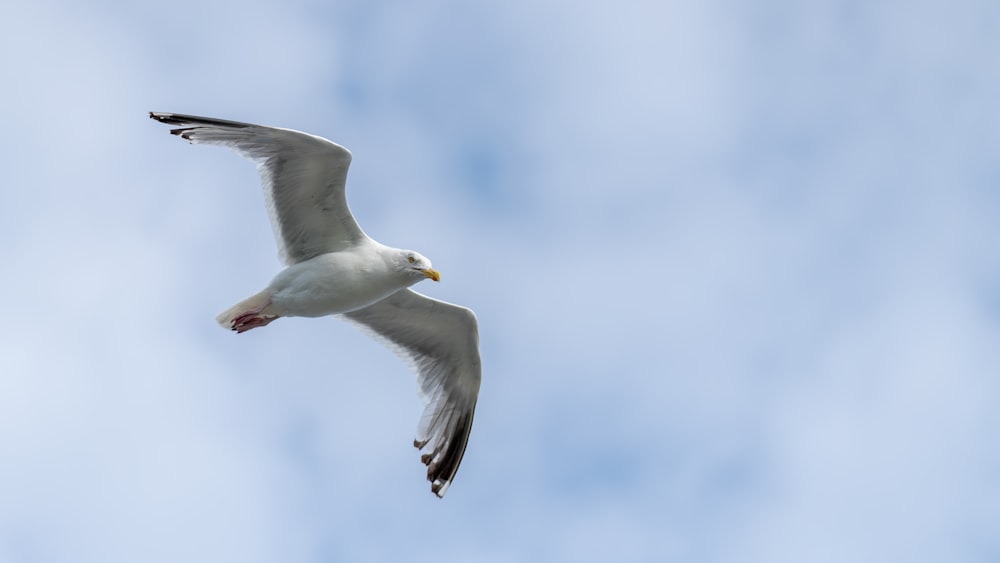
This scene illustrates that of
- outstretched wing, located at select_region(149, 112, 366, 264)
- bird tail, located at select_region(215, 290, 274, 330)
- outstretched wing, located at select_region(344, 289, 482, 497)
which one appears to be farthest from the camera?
outstretched wing, located at select_region(344, 289, 482, 497)

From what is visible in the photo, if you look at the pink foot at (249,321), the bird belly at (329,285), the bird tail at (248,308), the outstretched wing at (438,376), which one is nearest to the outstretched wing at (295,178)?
the bird belly at (329,285)

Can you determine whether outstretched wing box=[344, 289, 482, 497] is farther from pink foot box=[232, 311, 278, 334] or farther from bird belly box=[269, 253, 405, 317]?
pink foot box=[232, 311, 278, 334]

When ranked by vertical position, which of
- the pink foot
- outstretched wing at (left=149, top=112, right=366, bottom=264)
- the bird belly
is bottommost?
the pink foot

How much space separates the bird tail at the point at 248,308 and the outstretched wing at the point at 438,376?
68.1 inches

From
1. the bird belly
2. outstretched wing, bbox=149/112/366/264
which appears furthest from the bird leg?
outstretched wing, bbox=149/112/366/264

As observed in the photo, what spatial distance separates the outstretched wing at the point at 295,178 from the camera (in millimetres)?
15266

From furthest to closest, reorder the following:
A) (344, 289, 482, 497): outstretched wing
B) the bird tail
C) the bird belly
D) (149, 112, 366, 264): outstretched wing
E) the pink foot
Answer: (344, 289, 482, 497): outstretched wing < the pink foot < the bird tail < the bird belly < (149, 112, 366, 264): outstretched wing

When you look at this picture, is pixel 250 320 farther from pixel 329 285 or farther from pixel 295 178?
pixel 295 178

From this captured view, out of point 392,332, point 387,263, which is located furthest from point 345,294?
point 392,332

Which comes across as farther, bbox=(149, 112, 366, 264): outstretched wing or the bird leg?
the bird leg

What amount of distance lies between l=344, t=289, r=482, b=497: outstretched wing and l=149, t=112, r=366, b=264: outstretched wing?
1.46 m

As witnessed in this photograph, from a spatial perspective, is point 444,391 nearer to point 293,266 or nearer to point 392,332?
point 392,332

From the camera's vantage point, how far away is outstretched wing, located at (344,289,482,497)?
17.2 metres

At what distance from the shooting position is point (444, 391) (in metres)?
17.6
